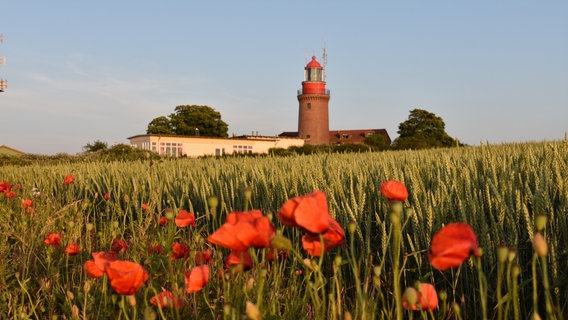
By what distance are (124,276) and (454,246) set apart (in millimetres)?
808

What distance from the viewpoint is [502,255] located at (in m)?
0.92

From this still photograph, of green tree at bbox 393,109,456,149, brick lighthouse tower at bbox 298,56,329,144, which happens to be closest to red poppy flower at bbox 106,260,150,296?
brick lighthouse tower at bbox 298,56,329,144

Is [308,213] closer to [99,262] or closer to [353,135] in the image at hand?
[99,262]

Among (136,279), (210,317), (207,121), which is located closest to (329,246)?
(136,279)

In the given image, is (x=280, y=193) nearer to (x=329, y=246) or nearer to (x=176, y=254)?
(x=176, y=254)

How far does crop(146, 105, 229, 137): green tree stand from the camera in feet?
160

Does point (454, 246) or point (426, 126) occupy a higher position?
point (426, 126)

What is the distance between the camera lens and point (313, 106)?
44.5 metres

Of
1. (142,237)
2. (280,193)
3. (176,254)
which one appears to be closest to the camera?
(176,254)

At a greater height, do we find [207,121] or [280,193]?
[207,121]

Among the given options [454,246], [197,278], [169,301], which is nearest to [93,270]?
[169,301]

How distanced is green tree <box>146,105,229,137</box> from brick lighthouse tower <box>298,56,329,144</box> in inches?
405

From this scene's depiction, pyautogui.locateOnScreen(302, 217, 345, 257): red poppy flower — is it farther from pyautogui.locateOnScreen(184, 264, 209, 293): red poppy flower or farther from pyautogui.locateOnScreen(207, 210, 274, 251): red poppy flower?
pyautogui.locateOnScreen(184, 264, 209, 293): red poppy flower

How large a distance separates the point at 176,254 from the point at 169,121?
1968 inches
